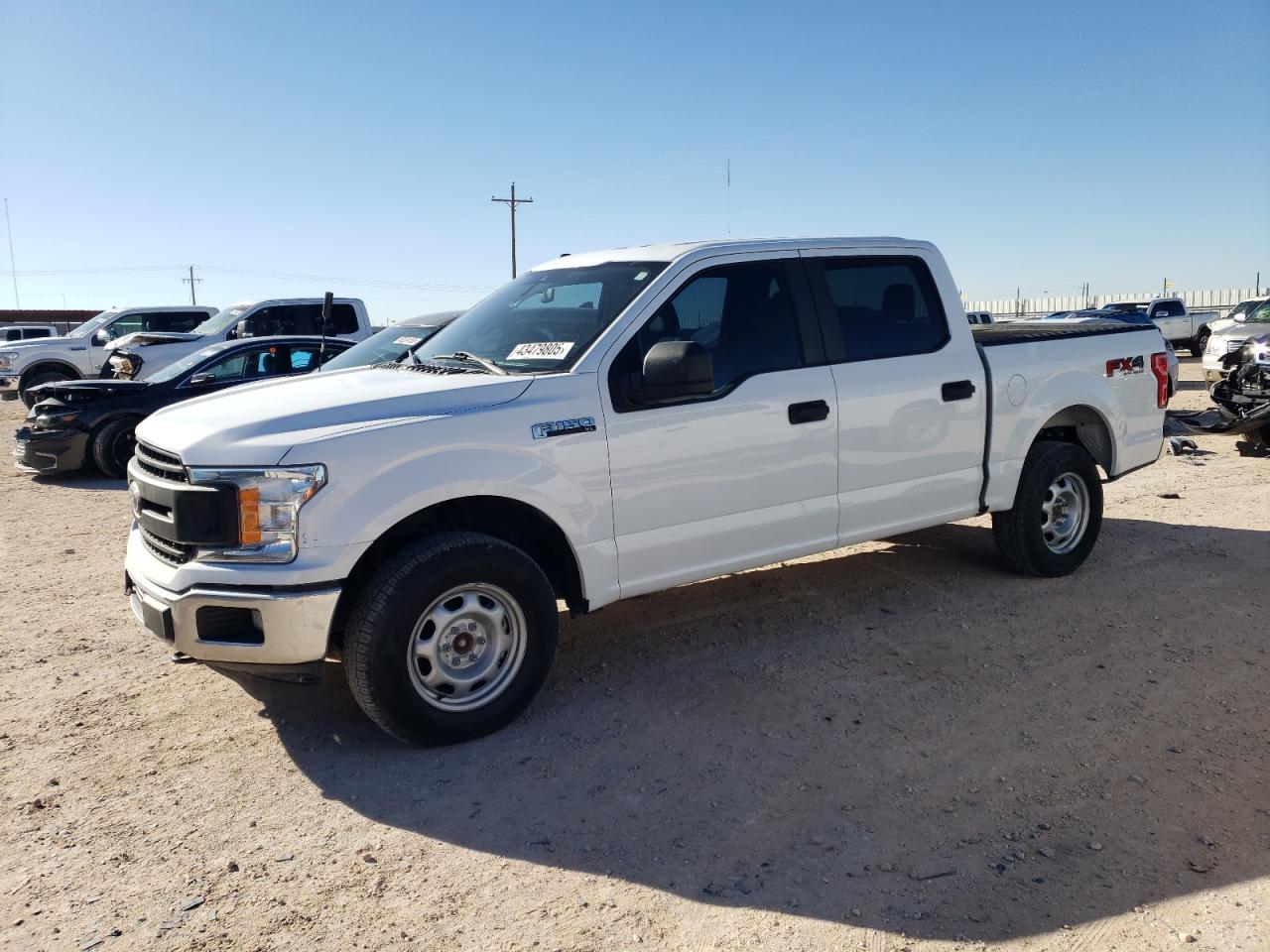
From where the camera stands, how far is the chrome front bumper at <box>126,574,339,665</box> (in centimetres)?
370

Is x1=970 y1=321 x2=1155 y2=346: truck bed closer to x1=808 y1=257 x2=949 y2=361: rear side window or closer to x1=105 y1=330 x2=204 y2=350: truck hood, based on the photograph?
x1=808 y1=257 x2=949 y2=361: rear side window

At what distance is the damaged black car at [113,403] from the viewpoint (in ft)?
37.2

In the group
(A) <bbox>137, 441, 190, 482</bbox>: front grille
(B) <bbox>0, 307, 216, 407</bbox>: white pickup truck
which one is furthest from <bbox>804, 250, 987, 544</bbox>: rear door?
(B) <bbox>0, 307, 216, 407</bbox>: white pickup truck

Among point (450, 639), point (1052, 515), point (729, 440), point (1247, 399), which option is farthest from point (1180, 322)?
point (450, 639)

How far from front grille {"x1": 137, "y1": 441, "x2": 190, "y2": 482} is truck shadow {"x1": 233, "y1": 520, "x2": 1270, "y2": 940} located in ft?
3.25

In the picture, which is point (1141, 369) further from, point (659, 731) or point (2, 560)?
point (2, 560)

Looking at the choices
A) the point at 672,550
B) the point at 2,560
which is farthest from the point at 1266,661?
the point at 2,560

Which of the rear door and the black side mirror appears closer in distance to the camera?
the black side mirror

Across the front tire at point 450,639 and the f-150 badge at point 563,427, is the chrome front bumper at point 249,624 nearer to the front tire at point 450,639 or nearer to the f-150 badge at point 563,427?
the front tire at point 450,639

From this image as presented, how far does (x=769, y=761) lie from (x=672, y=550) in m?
1.09

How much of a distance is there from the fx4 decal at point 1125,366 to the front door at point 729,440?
2.53 m

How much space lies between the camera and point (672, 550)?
457 centimetres

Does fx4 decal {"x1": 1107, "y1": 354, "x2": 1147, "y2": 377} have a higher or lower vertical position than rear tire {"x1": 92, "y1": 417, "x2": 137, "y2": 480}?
higher

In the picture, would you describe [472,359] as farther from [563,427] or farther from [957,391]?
[957,391]
